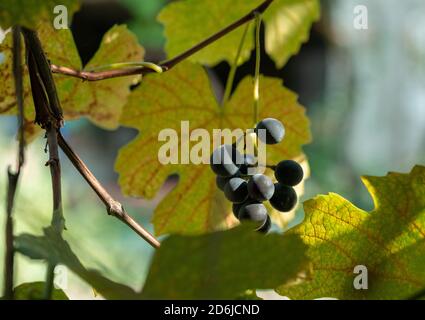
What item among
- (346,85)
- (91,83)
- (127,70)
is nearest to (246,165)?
(127,70)

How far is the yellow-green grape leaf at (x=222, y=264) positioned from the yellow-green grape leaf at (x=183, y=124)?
473 millimetres

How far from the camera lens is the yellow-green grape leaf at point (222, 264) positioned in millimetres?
475

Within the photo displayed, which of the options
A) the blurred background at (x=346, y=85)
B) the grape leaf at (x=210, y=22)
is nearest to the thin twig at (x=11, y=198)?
the grape leaf at (x=210, y=22)

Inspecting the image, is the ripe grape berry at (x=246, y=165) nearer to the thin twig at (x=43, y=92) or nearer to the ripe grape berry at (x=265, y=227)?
the ripe grape berry at (x=265, y=227)

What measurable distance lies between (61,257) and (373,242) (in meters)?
0.32

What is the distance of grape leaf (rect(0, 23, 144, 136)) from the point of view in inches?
37.1

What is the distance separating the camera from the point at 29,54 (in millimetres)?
699

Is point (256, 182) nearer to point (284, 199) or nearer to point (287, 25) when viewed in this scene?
point (284, 199)

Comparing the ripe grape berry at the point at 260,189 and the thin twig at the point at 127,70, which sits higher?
the thin twig at the point at 127,70

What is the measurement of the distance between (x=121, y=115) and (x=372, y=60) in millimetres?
5358

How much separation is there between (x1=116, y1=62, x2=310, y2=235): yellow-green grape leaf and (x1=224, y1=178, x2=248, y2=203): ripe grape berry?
19 cm

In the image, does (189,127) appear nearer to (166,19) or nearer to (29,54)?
(166,19)

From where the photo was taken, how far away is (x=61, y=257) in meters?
0.53
